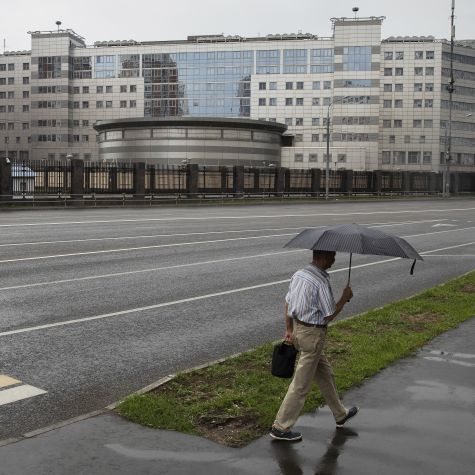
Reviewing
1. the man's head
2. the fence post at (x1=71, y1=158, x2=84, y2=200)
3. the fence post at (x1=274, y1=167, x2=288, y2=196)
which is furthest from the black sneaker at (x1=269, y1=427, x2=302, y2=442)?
the fence post at (x1=274, y1=167, x2=288, y2=196)

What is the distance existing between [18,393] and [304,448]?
3.18 meters

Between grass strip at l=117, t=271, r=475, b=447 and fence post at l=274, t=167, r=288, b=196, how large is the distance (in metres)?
49.8

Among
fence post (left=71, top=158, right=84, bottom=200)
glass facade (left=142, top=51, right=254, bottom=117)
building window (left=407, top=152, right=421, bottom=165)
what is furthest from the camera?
building window (left=407, top=152, right=421, bottom=165)

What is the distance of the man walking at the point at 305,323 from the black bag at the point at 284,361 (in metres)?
0.08

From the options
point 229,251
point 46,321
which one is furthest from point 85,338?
point 229,251

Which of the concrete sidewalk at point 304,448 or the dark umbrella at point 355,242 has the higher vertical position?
the dark umbrella at point 355,242

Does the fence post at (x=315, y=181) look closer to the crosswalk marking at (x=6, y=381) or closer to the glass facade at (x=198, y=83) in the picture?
the glass facade at (x=198, y=83)

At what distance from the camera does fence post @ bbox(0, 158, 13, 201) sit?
134 feet

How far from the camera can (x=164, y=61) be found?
391 feet

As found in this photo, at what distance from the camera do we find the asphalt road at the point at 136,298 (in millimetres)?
7371

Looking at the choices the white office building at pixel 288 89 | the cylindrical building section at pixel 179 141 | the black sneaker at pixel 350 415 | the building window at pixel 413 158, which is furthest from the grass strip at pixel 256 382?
the building window at pixel 413 158

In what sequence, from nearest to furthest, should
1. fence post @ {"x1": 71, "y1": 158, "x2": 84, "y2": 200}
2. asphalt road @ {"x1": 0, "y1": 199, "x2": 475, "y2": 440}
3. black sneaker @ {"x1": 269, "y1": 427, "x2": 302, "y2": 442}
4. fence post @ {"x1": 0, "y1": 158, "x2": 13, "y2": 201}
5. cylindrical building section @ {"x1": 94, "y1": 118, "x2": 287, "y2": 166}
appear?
black sneaker @ {"x1": 269, "y1": 427, "x2": 302, "y2": 442} < asphalt road @ {"x1": 0, "y1": 199, "x2": 475, "y2": 440} < fence post @ {"x1": 0, "y1": 158, "x2": 13, "y2": 201} < fence post @ {"x1": 71, "y1": 158, "x2": 84, "y2": 200} < cylindrical building section @ {"x1": 94, "y1": 118, "x2": 287, "y2": 166}

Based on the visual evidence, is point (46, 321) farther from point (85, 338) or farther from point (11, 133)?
point (11, 133)

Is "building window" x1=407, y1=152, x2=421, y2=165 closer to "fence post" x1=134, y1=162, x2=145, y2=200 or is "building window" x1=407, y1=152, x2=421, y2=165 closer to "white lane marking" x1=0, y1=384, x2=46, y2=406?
"fence post" x1=134, y1=162, x2=145, y2=200
